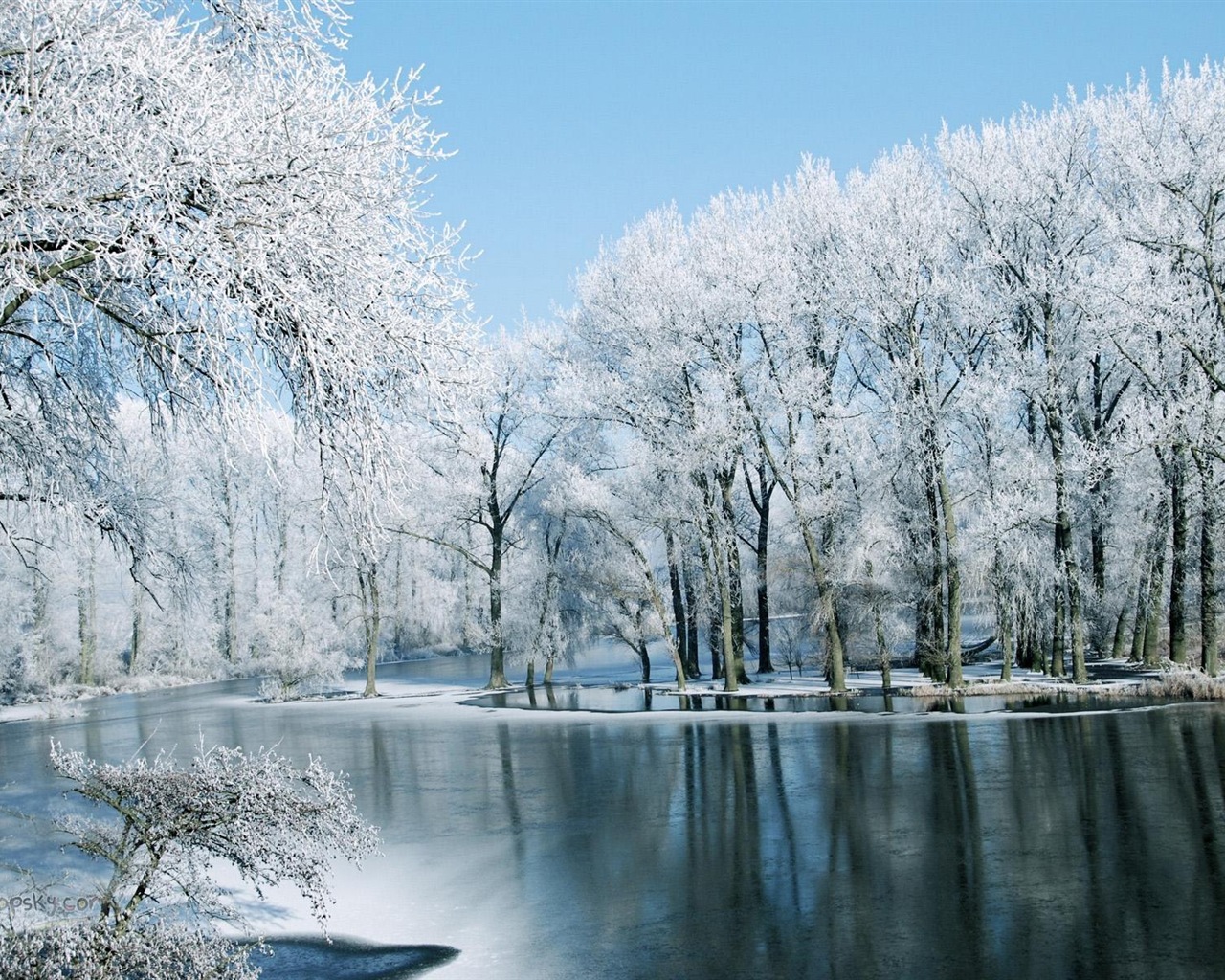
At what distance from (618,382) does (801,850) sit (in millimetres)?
19173

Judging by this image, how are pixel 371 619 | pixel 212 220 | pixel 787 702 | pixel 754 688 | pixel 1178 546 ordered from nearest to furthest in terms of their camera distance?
pixel 212 220, pixel 1178 546, pixel 787 702, pixel 754 688, pixel 371 619

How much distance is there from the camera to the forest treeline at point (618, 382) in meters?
5.42

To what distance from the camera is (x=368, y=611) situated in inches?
1452

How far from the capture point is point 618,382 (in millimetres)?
28172

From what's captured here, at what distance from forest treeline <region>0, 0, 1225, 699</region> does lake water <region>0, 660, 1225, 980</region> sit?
3479 millimetres

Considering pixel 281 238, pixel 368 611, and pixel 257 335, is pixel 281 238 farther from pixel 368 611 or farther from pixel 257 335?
pixel 368 611

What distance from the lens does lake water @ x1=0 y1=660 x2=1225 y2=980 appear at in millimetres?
7422

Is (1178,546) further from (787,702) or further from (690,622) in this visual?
(690,622)

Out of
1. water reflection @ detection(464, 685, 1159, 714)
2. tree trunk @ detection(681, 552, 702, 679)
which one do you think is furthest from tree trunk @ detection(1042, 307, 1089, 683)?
tree trunk @ detection(681, 552, 702, 679)

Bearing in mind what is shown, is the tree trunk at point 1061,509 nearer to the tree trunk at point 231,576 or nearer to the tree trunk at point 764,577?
the tree trunk at point 764,577

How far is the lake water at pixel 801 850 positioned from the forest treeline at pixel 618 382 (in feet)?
11.4

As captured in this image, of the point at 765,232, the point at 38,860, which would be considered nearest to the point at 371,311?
the point at 38,860

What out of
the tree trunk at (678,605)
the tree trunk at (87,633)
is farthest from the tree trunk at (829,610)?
the tree trunk at (87,633)

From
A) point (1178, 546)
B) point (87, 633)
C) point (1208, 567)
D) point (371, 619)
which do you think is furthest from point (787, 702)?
point (87, 633)
